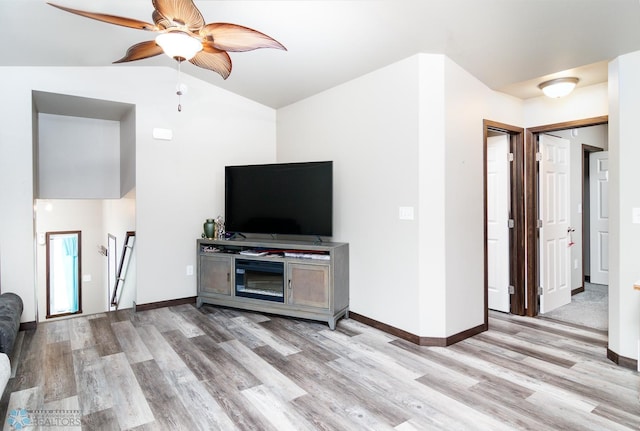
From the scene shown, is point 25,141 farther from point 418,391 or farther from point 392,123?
point 418,391

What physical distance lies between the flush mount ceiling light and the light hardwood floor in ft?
7.11

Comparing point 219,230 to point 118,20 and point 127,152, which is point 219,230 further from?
point 118,20

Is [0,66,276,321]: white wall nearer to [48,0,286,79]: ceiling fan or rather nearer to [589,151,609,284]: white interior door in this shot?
[48,0,286,79]: ceiling fan

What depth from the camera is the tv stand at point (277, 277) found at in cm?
351

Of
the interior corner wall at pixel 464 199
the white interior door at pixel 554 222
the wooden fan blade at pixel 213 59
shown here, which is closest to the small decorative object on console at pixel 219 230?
the wooden fan blade at pixel 213 59

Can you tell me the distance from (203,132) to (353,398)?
3376mm

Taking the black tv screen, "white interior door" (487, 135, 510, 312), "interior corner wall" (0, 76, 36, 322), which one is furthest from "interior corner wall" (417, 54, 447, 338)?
"interior corner wall" (0, 76, 36, 322)

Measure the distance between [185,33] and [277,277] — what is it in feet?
7.85

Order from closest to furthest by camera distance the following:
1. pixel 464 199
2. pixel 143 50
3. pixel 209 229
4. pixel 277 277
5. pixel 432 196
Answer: pixel 143 50, pixel 432 196, pixel 464 199, pixel 277 277, pixel 209 229

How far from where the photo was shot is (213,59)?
2.55 metres

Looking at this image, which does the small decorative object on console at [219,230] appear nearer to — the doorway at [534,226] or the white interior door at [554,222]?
the doorway at [534,226]

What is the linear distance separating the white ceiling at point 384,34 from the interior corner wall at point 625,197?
7.9 inches

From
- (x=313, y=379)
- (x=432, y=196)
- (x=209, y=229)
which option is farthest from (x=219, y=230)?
(x=432, y=196)

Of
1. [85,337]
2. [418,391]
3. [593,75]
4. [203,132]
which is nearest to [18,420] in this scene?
[85,337]
